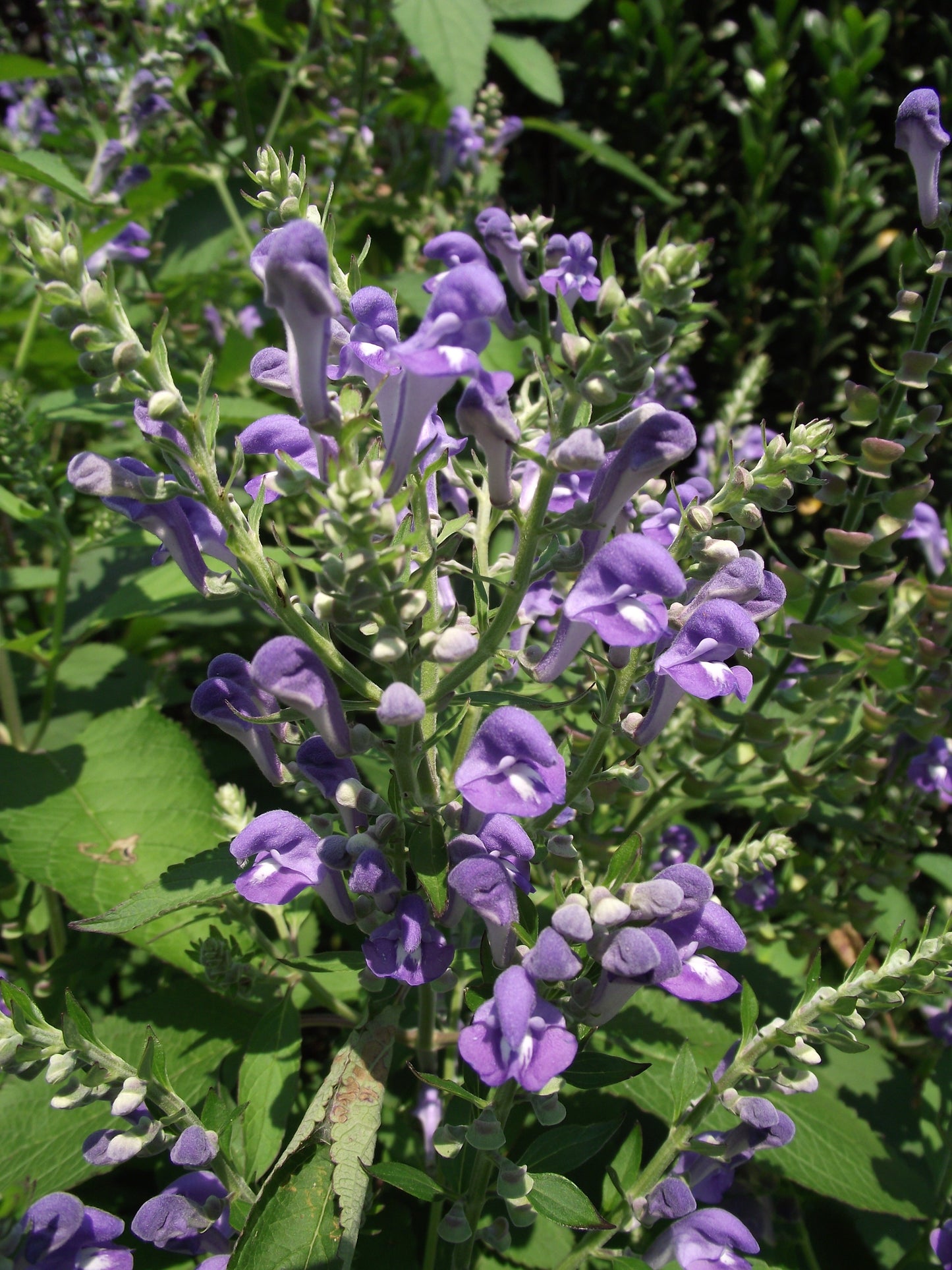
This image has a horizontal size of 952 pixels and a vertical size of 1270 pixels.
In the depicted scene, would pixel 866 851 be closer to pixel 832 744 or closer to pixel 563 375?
pixel 832 744

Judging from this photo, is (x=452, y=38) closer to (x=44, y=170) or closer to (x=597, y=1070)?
(x=44, y=170)

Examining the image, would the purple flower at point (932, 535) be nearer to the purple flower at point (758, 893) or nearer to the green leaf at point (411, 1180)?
the purple flower at point (758, 893)

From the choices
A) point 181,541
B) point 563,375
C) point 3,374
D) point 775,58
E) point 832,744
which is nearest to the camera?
point 563,375

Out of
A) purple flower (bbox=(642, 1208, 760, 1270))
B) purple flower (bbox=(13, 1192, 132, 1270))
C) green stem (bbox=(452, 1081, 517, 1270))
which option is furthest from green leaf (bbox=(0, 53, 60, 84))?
purple flower (bbox=(642, 1208, 760, 1270))

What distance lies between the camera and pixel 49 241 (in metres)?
1.19

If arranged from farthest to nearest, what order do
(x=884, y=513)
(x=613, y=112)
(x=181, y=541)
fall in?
(x=613, y=112) < (x=884, y=513) < (x=181, y=541)

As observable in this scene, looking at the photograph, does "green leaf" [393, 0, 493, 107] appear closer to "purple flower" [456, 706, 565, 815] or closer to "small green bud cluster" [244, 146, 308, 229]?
"small green bud cluster" [244, 146, 308, 229]

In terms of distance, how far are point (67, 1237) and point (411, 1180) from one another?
0.66 meters

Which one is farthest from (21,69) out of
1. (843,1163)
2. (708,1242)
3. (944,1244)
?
(944,1244)

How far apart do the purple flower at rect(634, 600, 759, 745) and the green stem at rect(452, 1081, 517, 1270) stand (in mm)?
744

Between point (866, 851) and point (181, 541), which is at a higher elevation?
point (181, 541)

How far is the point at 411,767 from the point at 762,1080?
102 cm

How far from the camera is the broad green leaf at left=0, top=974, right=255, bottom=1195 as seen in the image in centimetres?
190

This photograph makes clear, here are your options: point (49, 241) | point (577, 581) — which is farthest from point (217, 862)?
point (49, 241)
